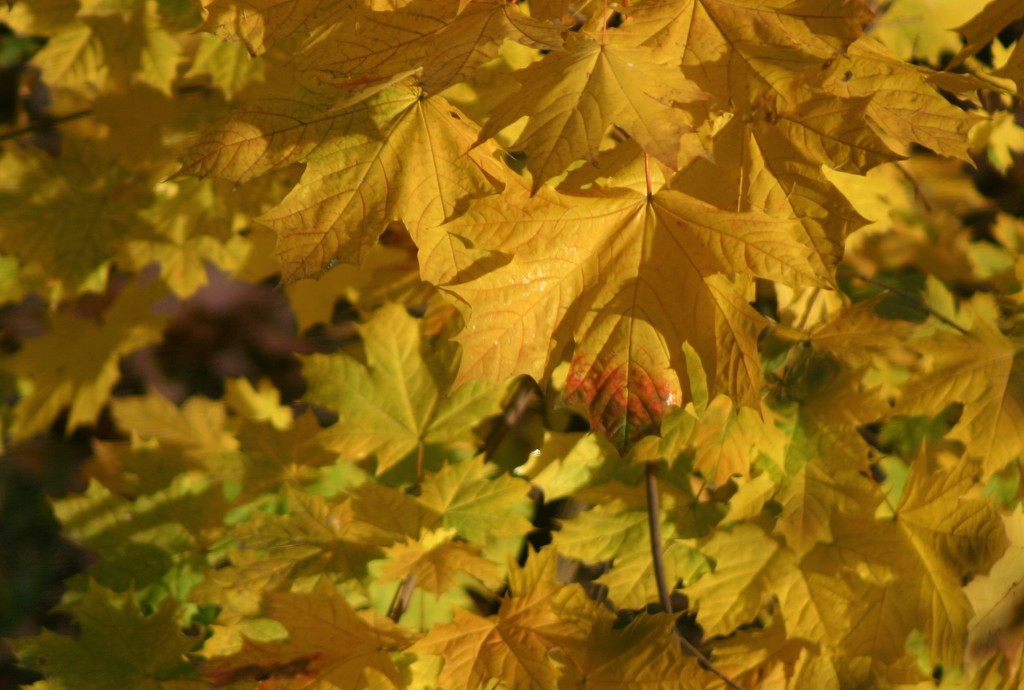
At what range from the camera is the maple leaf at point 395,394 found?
1.33 metres

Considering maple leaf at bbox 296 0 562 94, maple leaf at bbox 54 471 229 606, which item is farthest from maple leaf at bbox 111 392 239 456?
maple leaf at bbox 296 0 562 94

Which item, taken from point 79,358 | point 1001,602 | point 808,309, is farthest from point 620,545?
point 79,358

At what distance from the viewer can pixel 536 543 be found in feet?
5.21

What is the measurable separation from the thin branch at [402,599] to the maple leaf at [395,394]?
164mm

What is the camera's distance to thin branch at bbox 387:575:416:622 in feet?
4.30

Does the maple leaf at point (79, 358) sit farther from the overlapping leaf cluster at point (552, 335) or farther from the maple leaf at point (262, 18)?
the maple leaf at point (262, 18)

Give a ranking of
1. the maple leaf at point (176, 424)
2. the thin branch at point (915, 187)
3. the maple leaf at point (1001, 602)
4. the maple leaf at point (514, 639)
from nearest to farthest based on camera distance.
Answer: the maple leaf at point (514, 639), the maple leaf at point (1001, 602), the thin branch at point (915, 187), the maple leaf at point (176, 424)

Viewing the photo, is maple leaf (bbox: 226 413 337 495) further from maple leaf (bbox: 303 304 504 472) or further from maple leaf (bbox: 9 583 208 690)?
maple leaf (bbox: 9 583 208 690)

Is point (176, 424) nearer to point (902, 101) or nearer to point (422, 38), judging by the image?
point (422, 38)

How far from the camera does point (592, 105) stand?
80 cm

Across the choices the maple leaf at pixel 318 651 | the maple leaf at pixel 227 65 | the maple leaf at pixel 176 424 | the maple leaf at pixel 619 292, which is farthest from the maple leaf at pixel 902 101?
the maple leaf at pixel 176 424

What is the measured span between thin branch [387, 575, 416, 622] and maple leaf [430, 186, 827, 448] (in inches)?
20.2

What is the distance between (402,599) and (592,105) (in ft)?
2.61

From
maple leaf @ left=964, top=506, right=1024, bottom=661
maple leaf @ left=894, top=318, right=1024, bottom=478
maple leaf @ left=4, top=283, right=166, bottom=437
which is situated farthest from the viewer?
maple leaf @ left=4, top=283, right=166, bottom=437
